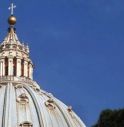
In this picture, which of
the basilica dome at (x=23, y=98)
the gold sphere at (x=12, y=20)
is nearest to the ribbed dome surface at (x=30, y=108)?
the basilica dome at (x=23, y=98)

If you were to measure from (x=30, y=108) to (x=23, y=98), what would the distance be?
4.73 ft

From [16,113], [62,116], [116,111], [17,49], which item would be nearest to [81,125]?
[62,116]

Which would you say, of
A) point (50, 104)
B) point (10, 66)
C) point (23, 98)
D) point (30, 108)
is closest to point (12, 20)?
point (10, 66)

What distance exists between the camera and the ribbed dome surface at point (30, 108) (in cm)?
8906

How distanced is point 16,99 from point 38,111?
10.4 ft

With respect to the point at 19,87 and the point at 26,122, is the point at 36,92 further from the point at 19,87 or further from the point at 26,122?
the point at 26,122

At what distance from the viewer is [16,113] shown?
90562 mm

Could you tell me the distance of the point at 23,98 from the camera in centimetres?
9238

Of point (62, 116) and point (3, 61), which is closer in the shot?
point (62, 116)

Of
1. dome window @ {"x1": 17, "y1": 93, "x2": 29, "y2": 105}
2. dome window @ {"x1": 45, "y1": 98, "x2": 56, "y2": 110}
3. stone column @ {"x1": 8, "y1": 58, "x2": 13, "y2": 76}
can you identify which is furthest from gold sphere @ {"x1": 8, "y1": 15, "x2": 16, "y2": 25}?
dome window @ {"x1": 45, "y1": 98, "x2": 56, "y2": 110}

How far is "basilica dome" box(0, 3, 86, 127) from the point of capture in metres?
89.6

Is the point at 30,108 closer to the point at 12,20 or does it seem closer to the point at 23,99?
the point at 23,99

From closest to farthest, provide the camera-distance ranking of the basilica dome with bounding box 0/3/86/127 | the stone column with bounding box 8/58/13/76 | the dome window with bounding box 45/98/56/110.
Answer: the basilica dome with bounding box 0/3/86/127 → the dome window with bounding box 45/98/56/110 → the stone column with bounding box 8/58/13/76

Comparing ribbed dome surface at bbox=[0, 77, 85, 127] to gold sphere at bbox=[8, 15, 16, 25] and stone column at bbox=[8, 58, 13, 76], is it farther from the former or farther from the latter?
gold sphere at bbox=[8, 15, 16, 25]
